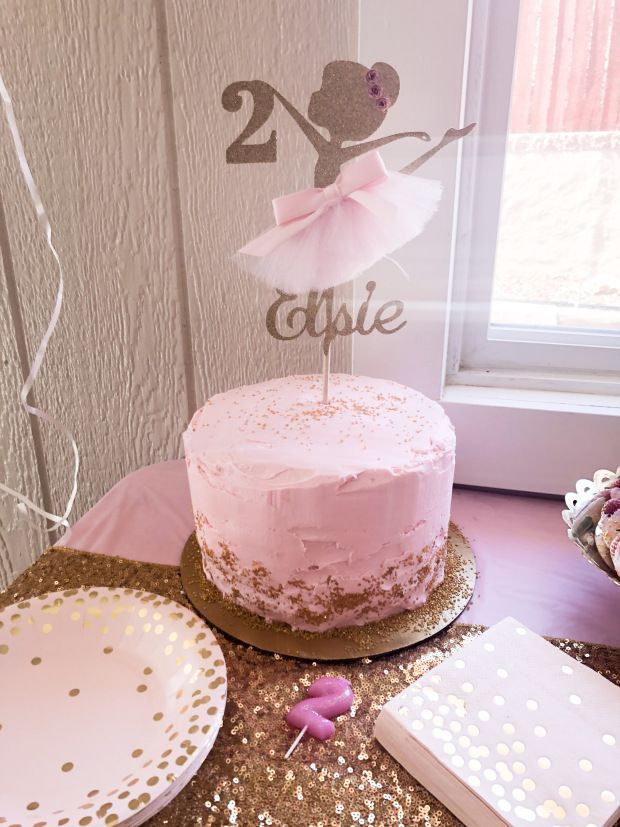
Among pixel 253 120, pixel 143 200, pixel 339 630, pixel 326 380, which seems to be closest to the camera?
pixel 339 630

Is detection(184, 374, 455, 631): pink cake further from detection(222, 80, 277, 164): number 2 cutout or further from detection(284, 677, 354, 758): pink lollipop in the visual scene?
detection(222, 80, 277, 164): number 2 cutout

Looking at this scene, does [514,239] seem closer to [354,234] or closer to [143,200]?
[354,234]

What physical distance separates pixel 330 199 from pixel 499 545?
1.61 ft

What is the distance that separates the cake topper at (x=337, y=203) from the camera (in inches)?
29.6

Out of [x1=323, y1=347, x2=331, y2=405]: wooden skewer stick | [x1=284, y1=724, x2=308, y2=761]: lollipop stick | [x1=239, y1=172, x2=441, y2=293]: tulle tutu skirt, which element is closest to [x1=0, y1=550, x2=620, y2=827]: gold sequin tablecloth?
[x1=284, y1=724, x2=308, y2=761]: lollipop stick

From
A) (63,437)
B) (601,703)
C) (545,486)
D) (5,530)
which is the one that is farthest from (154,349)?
(601,703)

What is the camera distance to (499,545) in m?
0.87

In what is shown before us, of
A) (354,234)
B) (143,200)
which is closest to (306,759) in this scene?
(354,234)

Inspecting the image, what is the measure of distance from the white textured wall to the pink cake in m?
0.33

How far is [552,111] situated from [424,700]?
772 millimetres

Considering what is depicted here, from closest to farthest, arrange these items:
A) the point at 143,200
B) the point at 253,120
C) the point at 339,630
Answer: the point at 339,630, the point at 253,120, the point at 143,200

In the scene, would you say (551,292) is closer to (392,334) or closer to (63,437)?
(392,334)

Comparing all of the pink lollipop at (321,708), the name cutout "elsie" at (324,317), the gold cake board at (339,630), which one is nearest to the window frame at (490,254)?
the name cutout "elsie" at (324,317)

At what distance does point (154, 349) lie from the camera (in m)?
1.13
